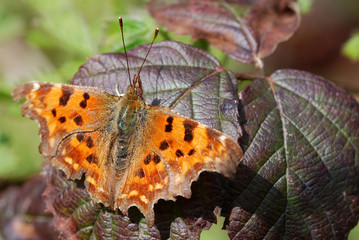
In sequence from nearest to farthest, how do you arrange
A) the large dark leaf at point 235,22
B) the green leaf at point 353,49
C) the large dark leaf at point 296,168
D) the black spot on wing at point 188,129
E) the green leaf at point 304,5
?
the black spot on wing at point 188,129, the large dark leaf at point 296,168, the large dark leaf at point 235,22, the green leaf at point 304,5, the green leaf at point 353,49

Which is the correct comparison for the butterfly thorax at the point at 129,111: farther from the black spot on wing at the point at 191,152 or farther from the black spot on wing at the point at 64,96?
the black spot on wing at the point at 191,152

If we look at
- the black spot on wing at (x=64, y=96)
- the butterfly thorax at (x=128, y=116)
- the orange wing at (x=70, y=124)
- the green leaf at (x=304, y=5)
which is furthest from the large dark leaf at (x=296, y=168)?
the green leaf at (x=304, y=5)

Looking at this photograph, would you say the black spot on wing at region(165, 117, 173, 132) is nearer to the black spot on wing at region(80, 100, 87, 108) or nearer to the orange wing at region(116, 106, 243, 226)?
the orange wing at region(116, 106, 243, 226)

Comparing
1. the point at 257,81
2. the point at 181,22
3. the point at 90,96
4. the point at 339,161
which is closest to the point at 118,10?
the point at 181,22

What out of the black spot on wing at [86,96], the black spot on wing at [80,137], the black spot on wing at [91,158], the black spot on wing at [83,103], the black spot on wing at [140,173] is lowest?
the black spot on wing at [140,173]

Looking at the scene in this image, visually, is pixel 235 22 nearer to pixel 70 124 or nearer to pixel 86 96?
pixel 86 96

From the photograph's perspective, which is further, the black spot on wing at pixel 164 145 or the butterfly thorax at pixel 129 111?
the butterfly thorax at pixel 129 111

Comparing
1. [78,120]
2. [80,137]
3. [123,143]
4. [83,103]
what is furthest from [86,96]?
[123,143]

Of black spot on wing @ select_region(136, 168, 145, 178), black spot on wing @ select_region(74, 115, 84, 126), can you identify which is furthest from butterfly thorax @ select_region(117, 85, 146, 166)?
black spot on wing @ select_region(74, 115, 84, 126)
